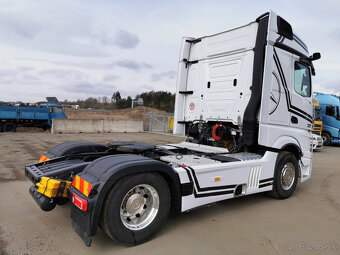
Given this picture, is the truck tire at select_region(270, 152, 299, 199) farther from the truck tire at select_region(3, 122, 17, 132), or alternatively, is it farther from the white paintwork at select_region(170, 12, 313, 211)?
the truck tire at select_region(3, 122, 17, 132)

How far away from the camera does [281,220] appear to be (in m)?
3.96

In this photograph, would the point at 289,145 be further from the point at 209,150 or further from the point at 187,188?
the point at 187,188

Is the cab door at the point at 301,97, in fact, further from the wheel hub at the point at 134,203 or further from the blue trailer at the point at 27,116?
the blue trailer at the point at 27,116

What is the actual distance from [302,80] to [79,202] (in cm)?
500

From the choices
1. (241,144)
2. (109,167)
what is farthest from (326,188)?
(109,167)

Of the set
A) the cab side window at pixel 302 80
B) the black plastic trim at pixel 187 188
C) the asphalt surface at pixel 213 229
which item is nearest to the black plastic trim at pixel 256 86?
the cab side window at pixel 302 80

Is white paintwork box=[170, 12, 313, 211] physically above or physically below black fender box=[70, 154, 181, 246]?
above

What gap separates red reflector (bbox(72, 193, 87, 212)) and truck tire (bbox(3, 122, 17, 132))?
18748 millimetres

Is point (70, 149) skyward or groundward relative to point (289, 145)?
groundward

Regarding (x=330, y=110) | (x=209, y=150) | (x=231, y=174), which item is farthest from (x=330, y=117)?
(x=231, y=174)

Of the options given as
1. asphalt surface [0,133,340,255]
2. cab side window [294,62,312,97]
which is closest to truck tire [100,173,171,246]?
asphalt surface [0,133,340,255]

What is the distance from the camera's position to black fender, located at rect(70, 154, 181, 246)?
2635mm

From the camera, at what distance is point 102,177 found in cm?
275

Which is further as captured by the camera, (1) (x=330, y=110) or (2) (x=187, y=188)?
(1) (x=330, y=110)
